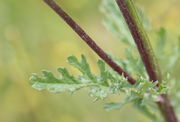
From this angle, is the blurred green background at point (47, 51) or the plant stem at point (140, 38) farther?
the blurred green background at point (47, 51)

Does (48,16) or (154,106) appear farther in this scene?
(48,16)

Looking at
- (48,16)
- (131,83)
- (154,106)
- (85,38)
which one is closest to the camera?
(85,38)

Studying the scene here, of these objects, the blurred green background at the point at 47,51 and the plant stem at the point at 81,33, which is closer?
the plant stem at the point at 81,33

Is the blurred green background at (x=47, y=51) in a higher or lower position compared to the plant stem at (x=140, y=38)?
higher

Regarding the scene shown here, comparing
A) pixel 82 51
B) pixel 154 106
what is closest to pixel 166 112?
pixel 154 106

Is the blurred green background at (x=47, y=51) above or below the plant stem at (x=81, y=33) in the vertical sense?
above

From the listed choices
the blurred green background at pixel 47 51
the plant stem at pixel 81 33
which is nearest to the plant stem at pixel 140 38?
the plant stem at pixel 81 33

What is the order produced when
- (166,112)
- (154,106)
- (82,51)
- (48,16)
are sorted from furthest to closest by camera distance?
(48,16)
(82,51)
(154,106)
(166,112)

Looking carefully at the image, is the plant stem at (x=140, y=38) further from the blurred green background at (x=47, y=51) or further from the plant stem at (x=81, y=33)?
the blurred green background at (x=47, y=51)

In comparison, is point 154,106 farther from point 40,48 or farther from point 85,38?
point 40,48
